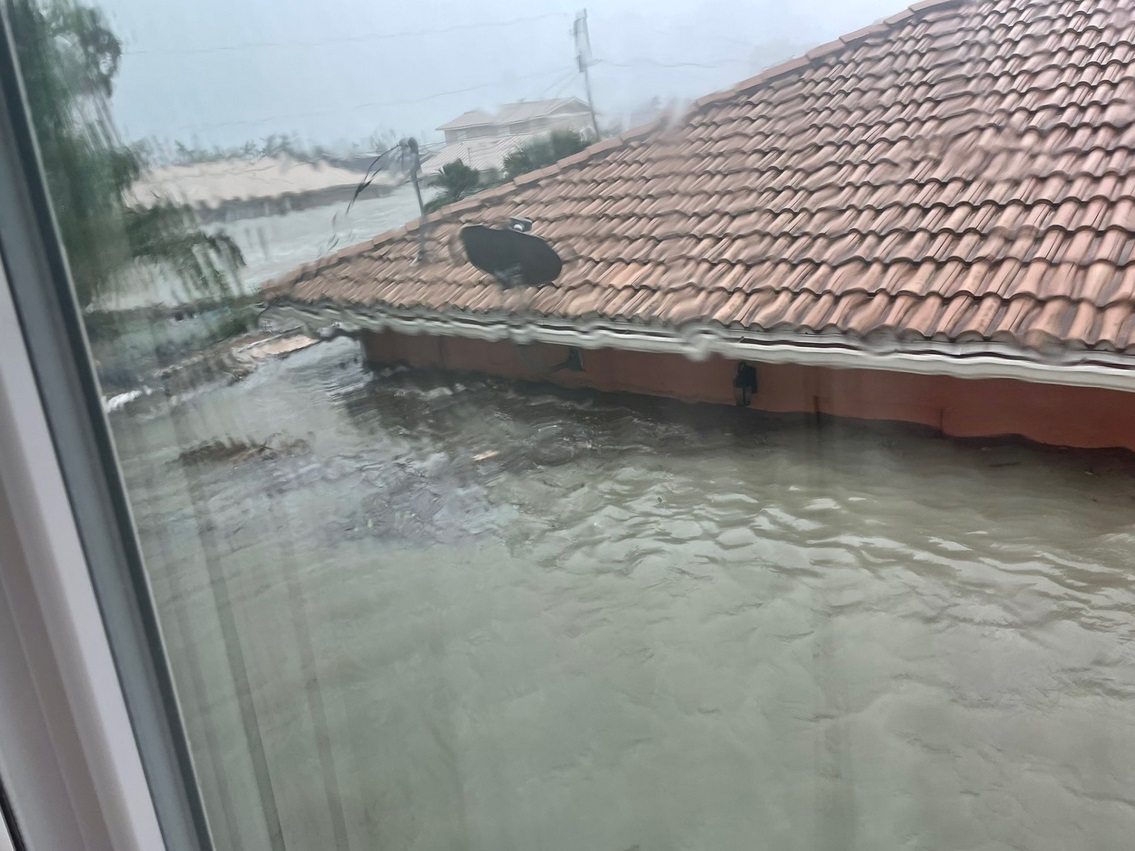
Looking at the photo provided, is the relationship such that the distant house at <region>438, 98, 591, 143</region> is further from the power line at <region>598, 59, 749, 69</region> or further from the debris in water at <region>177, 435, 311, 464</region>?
the debris in water at <region>177, 435, 311, 464</region>

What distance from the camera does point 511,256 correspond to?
0.60m

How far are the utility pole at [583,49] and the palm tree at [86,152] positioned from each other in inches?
10.7

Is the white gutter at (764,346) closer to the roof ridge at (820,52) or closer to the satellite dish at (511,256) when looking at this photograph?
the satellite dish at (511,256)

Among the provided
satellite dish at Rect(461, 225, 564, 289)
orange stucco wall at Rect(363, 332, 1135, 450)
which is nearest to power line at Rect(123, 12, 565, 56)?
satellite dish at Rect(461, 225, 564, 289)

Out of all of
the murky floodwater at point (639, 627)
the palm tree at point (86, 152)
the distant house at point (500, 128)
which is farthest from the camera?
the murky floodwater at point (639, 627)

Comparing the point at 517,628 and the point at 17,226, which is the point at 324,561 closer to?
the point at 517,628

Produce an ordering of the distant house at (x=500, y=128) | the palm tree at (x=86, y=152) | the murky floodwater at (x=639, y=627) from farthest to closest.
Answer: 1. the murky floodwater at (x=639, y=627)
2. the distant house at (x=500, y=128)
3. the palm tree at (x=86, y=152)

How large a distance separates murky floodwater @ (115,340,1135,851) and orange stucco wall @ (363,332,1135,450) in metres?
0.03

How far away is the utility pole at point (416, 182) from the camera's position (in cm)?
49

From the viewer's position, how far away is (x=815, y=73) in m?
0.61

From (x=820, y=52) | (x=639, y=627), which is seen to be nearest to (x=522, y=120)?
(x=820, y=52)

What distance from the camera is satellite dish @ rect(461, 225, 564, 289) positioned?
0.57 meters

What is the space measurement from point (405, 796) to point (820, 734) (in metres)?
0.40

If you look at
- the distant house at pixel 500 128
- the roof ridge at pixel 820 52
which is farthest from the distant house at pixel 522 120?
the roof ridge at pixel 820 52
